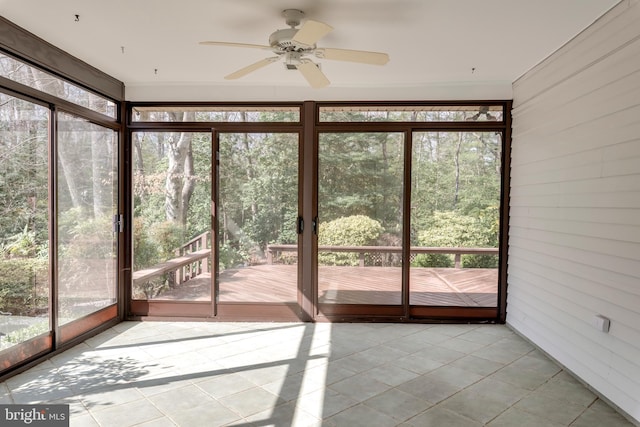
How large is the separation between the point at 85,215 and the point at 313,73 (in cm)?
270

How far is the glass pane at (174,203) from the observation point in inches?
183

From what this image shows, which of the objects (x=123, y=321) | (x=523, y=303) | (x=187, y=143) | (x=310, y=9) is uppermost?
(x=310, y=9)

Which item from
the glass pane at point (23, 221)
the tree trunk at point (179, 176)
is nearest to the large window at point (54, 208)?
the glass pane at point (23, 221)

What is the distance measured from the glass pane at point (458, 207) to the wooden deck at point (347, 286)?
2.2 inches

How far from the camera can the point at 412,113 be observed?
460 cm

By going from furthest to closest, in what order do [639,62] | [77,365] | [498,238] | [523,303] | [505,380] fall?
[498,238]
[523,303]
[77,365]
[505,380]
[639,62]

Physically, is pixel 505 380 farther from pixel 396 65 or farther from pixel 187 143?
pixel 187 143

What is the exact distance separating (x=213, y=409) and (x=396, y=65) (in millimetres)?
3383

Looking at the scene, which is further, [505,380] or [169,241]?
[169,241]

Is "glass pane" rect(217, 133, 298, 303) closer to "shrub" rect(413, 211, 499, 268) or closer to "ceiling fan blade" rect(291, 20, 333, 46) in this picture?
"shrub" rect(413, 211, 499, 268)

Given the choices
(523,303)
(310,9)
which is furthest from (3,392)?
(523,303)

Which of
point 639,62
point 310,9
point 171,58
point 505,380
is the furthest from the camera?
point 171,58

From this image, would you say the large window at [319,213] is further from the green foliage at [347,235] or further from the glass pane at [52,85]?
the glass pane at [52,85]

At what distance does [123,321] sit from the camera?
15.2 ft
